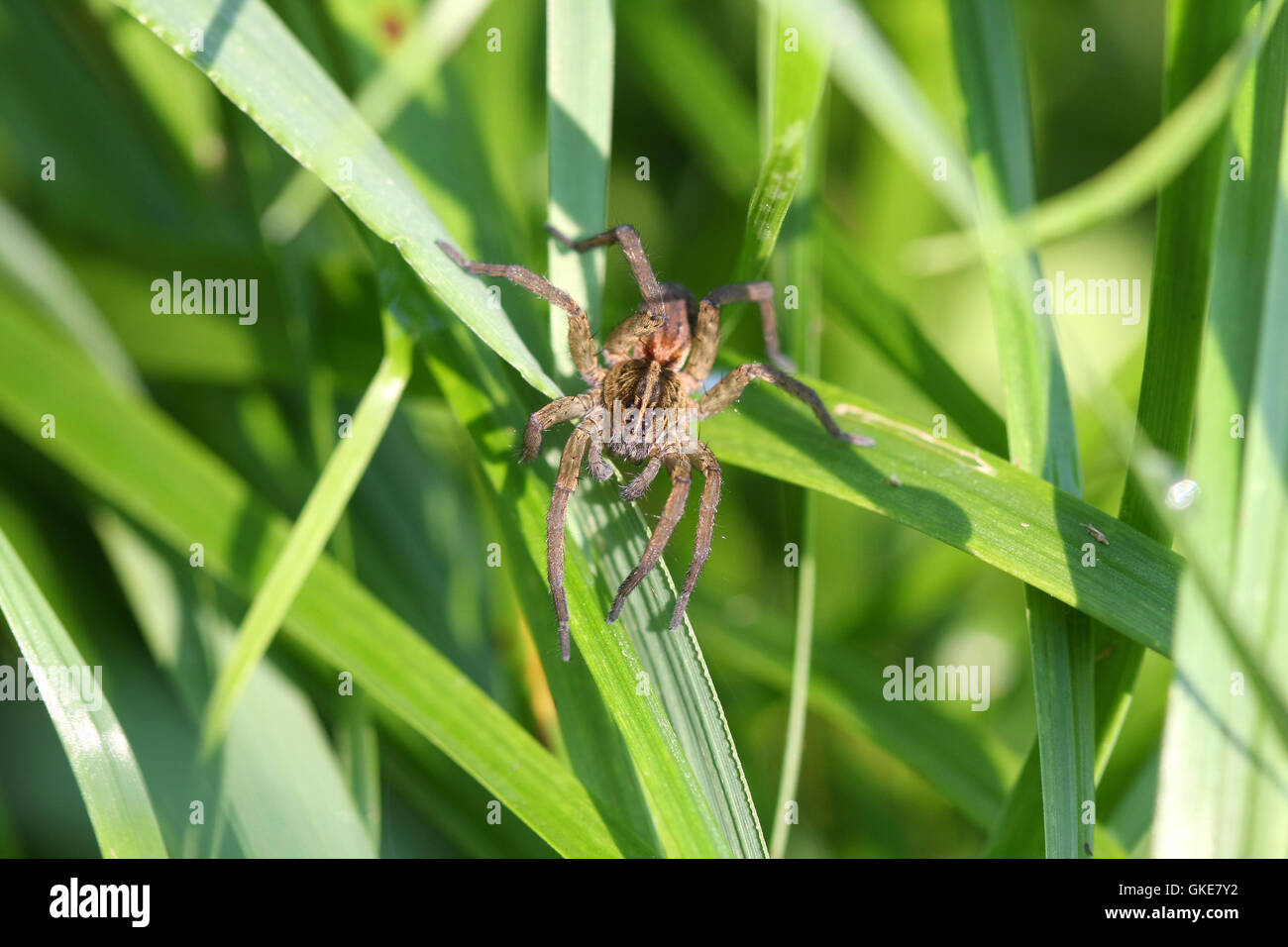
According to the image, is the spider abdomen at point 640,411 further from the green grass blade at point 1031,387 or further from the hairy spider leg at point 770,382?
the green grass blade at point 1031,387

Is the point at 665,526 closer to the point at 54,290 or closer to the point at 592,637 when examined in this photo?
the point at 592,637

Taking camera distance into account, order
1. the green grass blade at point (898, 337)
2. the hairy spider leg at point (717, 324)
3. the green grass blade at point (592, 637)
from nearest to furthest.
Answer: the green grass blade at point (592, 637)
the green grass blade at point (898, 337)
the hairy spider leg at point (717, 324)

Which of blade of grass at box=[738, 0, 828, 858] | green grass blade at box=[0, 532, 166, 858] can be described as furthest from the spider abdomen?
green grass blade at box=[0, 532, 166, 858]

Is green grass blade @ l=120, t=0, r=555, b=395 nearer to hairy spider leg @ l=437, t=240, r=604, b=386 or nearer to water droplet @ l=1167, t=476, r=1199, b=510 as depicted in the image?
hairy spider leg @ l=437, t=240, r=604, b=386

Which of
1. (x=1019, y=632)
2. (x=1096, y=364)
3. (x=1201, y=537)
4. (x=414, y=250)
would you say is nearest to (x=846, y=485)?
(x=1201, y=537)

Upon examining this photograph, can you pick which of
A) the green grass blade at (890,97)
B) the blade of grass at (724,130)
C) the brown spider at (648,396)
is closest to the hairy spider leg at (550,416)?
the brown spider at (648,396)

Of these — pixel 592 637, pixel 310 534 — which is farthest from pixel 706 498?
pixel 310 534
